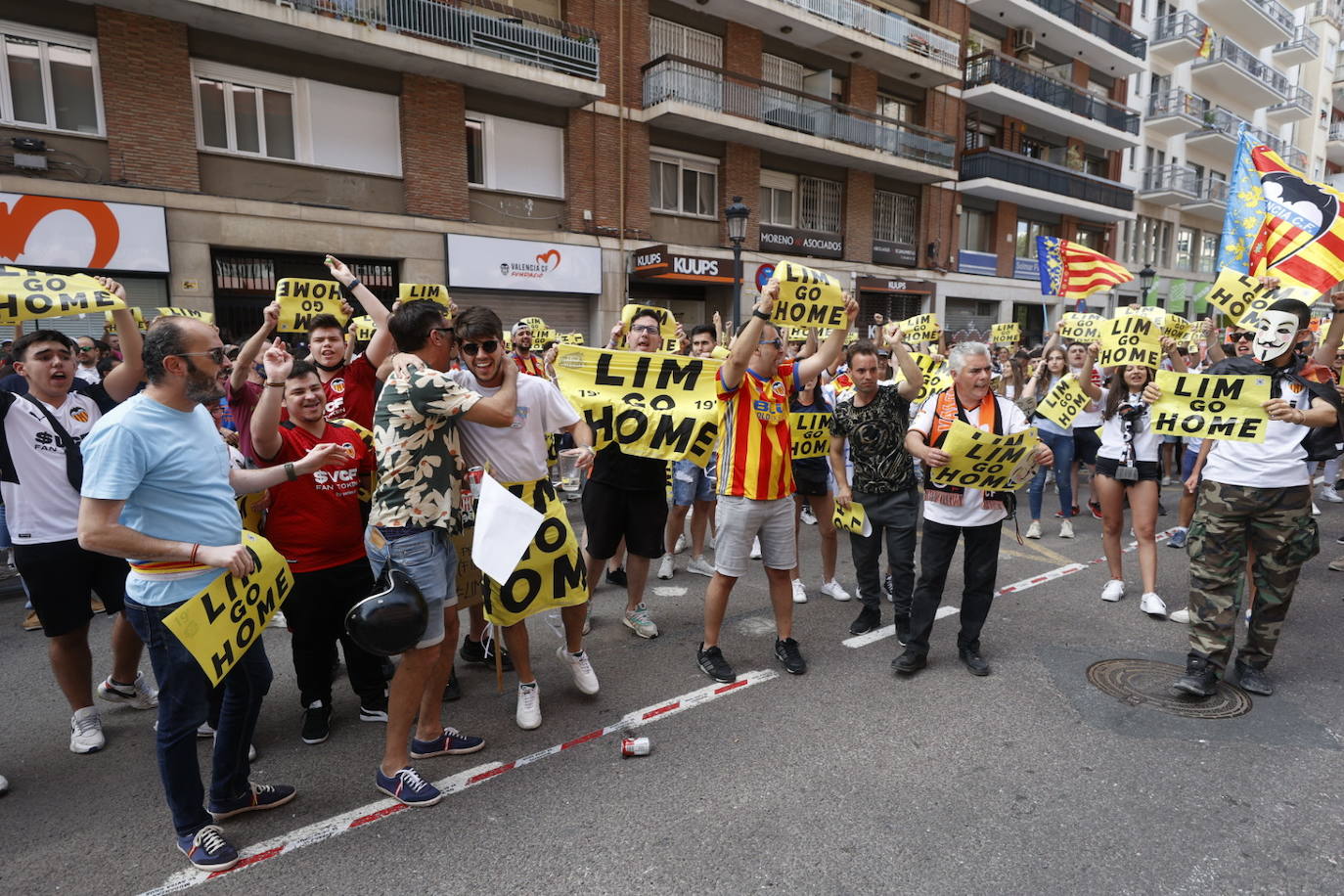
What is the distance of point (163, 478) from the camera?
2.68 metres

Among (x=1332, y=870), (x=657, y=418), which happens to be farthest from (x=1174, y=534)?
(x=657, y=418)

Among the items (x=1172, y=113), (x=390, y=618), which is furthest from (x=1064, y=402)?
(x=1172, y=113)

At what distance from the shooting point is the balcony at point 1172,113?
30906mm

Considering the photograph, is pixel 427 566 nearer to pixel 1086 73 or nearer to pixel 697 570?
pixel 697 570

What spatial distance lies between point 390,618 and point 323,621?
1129 millimetres

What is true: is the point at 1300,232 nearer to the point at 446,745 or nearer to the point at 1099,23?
the point at 446,745

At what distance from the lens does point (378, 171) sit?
47.9ft

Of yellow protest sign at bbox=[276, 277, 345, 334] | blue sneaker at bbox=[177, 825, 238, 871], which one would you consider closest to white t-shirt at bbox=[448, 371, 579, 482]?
blue sneaker at bbox=[177, 825, 238, 871]

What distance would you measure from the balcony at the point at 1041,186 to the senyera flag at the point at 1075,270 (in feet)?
40.0

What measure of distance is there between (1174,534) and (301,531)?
803 centimetres

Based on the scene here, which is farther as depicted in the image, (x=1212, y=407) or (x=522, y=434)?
(x=1212, y=407)

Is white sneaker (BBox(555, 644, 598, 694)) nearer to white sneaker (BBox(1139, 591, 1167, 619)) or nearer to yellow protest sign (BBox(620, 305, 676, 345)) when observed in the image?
yellow protest sign (BBox(620, 305, 676, 345))

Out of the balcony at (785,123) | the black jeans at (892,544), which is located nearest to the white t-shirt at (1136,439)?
the black jeans at (892,544)

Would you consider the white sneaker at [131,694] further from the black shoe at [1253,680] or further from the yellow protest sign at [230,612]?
the black shoe at [1253,680]
